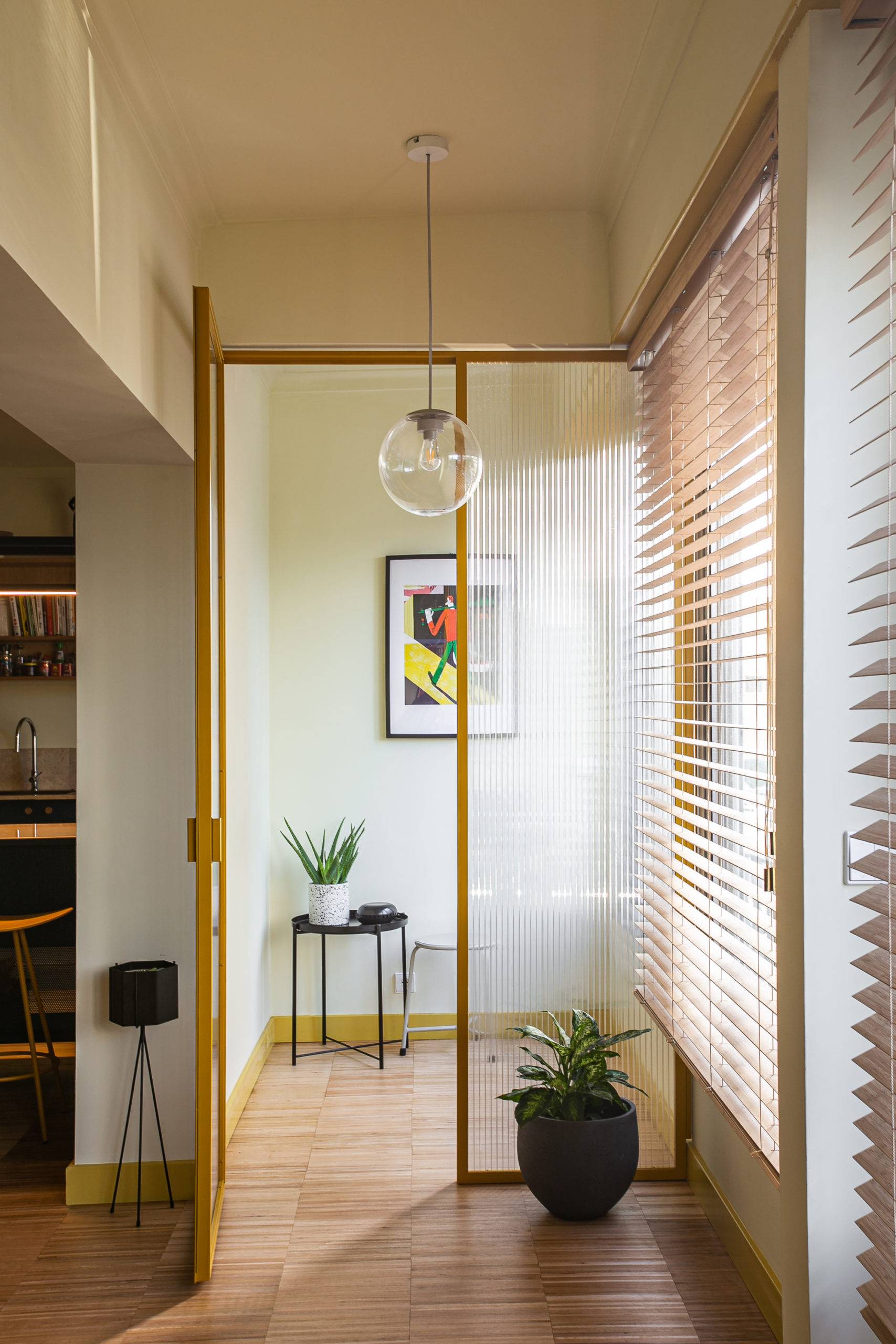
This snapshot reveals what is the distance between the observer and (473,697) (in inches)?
116

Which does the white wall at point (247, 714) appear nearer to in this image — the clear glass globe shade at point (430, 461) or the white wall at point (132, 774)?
the white wall at point (132, 774)

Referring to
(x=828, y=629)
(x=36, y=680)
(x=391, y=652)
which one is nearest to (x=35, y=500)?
(x=36, y=680)

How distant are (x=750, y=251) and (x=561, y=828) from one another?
1.64 metres

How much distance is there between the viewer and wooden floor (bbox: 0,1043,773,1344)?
7.25ft

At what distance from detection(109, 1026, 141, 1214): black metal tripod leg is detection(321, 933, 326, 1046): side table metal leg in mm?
1176

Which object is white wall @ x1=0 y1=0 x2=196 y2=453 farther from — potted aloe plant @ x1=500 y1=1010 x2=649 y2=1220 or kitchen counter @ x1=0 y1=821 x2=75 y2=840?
Result: potted aloe plant @ x1=500 y1=1010 x2=649 y2=1220

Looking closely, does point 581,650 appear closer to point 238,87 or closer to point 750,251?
point 750,251

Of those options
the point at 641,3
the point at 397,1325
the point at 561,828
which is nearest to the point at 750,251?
the point at 641,3

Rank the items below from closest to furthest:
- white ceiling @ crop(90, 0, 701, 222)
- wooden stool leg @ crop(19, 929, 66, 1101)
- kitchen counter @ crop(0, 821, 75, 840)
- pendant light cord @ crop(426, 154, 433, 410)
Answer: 1. white ceiling @ crop(90, 0, 701, 222)
2. pendant light cord @ crop(426, 154, 433, 410)
3. wooden stool leg @ crop(19, 929, 66, 1101)
4. kitchen counter @ crop(0, 821, 75, 840)

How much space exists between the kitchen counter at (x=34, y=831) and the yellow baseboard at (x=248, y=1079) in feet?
3.61

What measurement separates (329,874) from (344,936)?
0.34 metres

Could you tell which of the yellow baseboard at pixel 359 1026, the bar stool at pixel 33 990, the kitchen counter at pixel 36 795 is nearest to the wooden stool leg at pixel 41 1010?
the bar stool at pixel 33 990

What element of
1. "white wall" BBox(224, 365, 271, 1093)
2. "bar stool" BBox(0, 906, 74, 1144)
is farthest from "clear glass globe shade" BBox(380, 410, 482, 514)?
"bar stool" BBox(0, 906, 74, 1144)

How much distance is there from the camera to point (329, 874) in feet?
13.5
